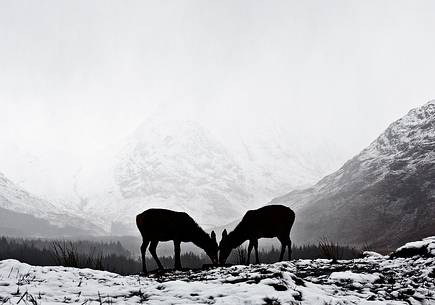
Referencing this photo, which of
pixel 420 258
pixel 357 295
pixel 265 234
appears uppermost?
pixel 265 234

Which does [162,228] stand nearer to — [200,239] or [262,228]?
[200,239]

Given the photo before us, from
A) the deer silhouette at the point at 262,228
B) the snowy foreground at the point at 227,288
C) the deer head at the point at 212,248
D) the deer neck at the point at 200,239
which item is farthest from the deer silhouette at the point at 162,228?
the snowy foreground at the point at 227,288

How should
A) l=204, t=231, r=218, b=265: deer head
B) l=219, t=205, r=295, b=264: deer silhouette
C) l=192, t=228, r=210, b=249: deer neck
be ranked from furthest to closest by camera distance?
l=219, t=205, r=295, b=264: deer silhouette → l=204, t=231, r=218, b=265: deer head → l=192, t=228, r=210, b=249: deer neck

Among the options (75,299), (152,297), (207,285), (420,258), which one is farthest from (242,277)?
(420,258)

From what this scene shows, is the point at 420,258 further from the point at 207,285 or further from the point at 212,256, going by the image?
the point at 212,256

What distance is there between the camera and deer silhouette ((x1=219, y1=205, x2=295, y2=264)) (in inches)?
821

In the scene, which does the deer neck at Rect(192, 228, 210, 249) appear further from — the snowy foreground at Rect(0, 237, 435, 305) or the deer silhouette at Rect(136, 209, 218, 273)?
the snowy foreground at Rect(0, 237, 435, 305)

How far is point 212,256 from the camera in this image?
2014cm

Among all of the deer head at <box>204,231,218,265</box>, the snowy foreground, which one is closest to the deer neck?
the deer head at <box>204,231,218,265</box>

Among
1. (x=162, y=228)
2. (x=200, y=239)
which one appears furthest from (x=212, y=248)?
(x=162, y=228)

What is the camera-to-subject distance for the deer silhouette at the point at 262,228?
20.9 metres

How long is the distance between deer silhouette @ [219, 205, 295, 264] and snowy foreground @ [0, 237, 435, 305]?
8356 millimetres

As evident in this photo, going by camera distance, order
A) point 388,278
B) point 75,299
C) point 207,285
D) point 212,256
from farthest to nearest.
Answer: point 212,256
point 388,278
point 207,285
point 75,299

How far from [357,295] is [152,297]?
4744 millimetres
